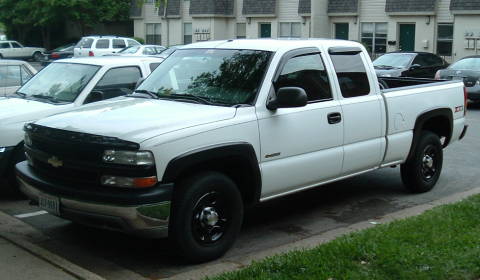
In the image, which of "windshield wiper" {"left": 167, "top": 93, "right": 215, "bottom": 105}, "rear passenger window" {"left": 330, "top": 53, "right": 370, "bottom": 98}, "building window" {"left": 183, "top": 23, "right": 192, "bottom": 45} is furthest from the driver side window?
"building window" {"left": 183, "top": 23, "right": 192, "bottom": 45}

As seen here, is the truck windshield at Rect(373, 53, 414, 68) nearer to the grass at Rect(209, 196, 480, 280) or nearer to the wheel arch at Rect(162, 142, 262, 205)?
the grass at Rect(209, 196, 480, 280)

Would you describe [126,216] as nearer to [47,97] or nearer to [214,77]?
[214,77]

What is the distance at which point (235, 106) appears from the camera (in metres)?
6.07

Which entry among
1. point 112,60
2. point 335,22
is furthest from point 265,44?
point 335,22

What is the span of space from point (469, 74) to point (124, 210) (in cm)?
1608

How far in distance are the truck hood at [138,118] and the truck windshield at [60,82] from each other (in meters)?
2.41

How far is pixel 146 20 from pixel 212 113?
1712 inches

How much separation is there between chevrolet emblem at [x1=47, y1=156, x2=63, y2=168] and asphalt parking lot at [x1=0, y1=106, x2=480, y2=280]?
0.86 m

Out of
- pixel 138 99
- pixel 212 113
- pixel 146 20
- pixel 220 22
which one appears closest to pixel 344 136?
pixel 212 113

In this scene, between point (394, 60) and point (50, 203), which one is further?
point (394, 60)

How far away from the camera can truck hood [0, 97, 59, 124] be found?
7.84 metres

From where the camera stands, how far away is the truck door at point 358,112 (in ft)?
23.0

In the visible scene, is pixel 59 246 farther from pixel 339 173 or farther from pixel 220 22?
pixel 220 22

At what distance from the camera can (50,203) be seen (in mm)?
5664
